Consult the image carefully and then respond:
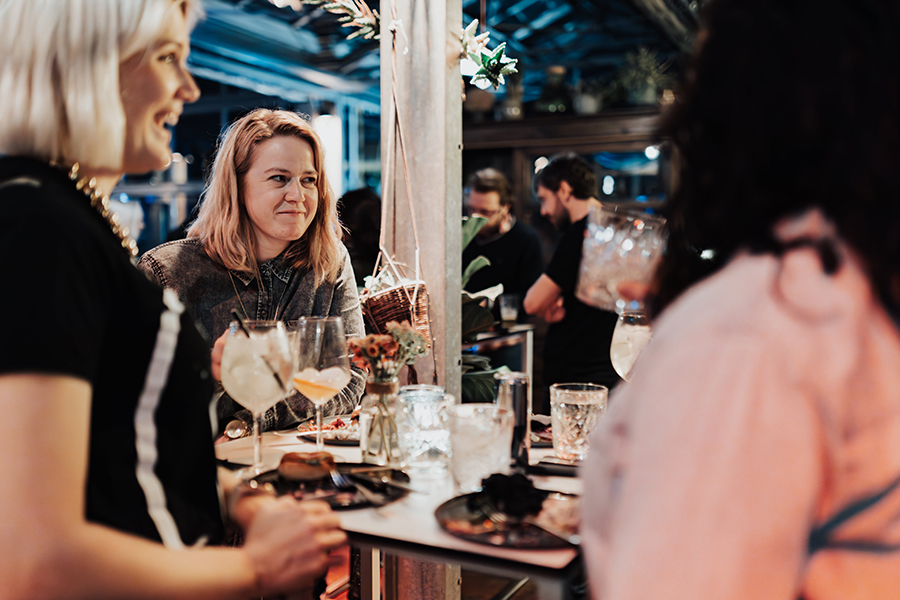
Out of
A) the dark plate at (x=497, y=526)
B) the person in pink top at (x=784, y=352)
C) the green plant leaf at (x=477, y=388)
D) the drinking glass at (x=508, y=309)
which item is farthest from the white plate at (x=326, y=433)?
the drinking glass at (x=508, y=309)

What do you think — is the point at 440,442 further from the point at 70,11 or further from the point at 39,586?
the point at 70,11

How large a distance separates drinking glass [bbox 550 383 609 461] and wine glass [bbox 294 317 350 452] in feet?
1.48

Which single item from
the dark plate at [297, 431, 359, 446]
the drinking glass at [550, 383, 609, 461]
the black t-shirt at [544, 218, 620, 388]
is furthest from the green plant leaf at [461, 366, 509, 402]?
the drinking glass at [550, 383, 609, 461]

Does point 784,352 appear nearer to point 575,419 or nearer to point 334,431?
point 575,419

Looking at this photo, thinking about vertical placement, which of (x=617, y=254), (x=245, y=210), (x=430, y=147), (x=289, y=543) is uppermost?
(x=430, y=147)

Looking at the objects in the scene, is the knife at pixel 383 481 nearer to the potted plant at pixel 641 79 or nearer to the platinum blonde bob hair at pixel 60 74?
the platinum blonde bob hair at pixel 60 74

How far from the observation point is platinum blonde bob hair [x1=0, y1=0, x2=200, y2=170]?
88 centimetres

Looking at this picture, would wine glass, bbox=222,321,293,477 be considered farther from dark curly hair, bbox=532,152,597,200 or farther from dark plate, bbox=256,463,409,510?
dark curly hair, bbox=532,152,597,200

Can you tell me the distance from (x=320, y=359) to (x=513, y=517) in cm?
56

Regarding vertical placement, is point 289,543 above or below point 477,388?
above

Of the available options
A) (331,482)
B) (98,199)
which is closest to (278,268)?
(331,482)

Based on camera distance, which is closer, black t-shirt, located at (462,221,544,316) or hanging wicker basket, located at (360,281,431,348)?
hanging wicker basket, located at (360,281,431,348)

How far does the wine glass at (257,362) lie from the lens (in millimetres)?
1324

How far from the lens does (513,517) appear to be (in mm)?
1091
